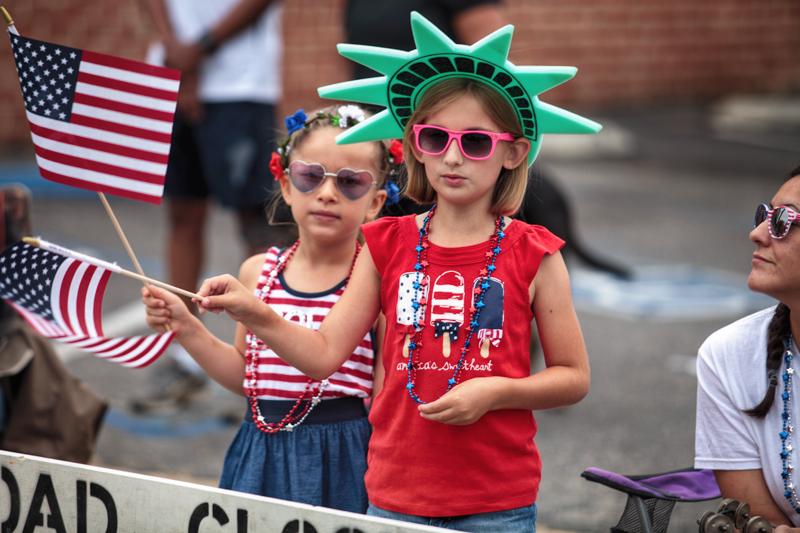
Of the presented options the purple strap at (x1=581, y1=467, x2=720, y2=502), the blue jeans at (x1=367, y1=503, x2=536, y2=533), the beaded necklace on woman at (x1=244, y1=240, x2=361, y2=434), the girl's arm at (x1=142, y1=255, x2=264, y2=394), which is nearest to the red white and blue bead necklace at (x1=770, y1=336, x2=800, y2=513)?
the purple strap at (x1=581, y1=467, x2=720, y2=502)

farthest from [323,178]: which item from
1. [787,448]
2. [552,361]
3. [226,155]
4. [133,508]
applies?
[226,155]

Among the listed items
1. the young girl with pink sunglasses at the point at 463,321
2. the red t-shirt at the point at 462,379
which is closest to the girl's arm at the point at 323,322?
the young girl with pink sunglasses at the point at 463,321

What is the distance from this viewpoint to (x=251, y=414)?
9.96 ft

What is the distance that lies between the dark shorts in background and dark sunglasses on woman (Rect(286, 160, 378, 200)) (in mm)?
2030

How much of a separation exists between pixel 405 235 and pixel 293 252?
0.54 m

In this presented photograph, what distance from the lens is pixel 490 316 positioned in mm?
2557

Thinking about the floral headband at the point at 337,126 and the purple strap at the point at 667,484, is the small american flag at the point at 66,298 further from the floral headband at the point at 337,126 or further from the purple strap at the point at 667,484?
the purple strap at the point at 667,484

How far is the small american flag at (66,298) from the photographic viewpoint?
2850 mm

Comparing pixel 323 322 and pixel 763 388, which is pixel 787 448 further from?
pixel 323 322

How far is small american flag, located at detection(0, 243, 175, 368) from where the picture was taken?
9.35 feet

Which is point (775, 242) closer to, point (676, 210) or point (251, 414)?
point (251, 414)

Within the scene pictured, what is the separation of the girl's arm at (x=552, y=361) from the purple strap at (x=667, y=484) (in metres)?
0.23

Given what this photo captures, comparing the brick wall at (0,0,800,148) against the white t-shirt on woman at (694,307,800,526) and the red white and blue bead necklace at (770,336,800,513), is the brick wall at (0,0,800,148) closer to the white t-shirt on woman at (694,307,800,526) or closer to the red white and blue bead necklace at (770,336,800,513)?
the white t-shirt on woman at (694,307,800,526)

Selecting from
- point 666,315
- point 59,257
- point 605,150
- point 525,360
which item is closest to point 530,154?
point 525,360
